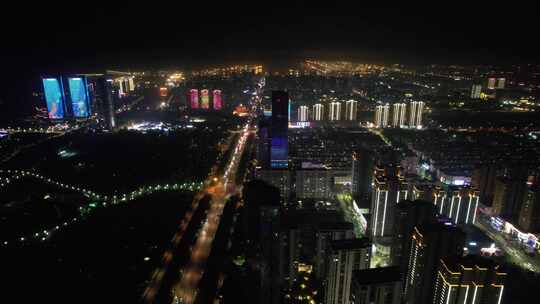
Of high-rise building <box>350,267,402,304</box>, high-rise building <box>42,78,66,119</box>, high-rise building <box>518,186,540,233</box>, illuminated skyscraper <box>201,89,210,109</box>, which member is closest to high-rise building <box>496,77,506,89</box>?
high-rise building <box>518,186,540,233</box>

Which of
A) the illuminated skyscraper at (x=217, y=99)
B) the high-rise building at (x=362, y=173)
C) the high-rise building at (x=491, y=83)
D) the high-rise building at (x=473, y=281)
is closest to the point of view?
the high-rise building at (x=473, y=281)

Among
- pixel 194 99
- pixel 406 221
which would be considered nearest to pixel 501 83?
pixel 406 221

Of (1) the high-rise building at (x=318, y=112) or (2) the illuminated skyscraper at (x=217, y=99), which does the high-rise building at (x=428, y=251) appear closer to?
(1) the high-rise building at (x=318, y=112)

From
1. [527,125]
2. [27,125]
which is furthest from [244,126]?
[527,125]

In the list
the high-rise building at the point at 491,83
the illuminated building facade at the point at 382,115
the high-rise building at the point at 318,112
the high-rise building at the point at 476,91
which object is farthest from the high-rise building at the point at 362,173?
the high-rise building at the point at 476,91

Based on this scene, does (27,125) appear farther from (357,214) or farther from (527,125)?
(527,125)

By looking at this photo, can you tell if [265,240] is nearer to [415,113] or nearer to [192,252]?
[192,252]
